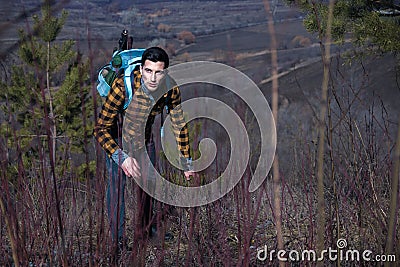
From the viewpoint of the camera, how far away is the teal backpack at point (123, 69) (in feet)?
9.12

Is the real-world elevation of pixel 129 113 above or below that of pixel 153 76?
below

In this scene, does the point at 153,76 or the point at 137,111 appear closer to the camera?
the point at 153,76

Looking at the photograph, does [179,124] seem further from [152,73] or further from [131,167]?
[131,167]

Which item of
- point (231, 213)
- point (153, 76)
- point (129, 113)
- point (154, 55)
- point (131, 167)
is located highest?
point (154, 55)

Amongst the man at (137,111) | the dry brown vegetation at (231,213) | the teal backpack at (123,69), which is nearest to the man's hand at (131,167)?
the man at (137,111)

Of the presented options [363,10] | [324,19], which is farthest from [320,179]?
[363,10]

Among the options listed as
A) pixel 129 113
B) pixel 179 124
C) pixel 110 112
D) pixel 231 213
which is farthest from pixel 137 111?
pixel 231 213

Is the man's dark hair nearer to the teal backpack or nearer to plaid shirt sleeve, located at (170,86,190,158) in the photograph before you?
the teal backpack

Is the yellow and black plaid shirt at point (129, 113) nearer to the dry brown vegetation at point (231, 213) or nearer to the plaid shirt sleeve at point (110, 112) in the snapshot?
the plaid shirt sleeve at point (110, 112)

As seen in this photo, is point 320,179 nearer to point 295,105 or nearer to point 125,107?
point 125,107

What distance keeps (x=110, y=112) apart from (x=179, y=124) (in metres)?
0.46

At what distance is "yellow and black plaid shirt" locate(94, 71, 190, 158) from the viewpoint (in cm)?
275

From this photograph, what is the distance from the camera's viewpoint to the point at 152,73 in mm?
2709

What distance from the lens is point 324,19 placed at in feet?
17.4
